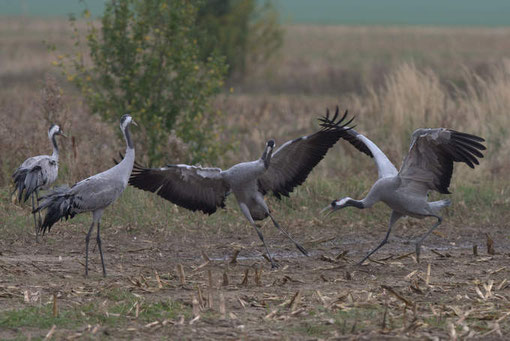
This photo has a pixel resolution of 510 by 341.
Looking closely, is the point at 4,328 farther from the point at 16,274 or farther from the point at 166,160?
the point at 166,160

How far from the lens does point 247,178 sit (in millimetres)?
7625

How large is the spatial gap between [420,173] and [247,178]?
1567 millimetres

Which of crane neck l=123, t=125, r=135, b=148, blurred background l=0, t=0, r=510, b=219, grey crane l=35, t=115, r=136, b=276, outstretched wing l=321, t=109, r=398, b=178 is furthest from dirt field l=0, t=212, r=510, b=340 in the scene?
blurred background l=0, t=0, r=510, b=219

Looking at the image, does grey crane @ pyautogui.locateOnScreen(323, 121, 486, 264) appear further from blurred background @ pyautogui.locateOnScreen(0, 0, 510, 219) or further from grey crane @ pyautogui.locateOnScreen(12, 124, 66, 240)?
grey crane @ pyautogui.locateOnScreen(12, 124, 66, 240)

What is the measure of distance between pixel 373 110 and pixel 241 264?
612cm

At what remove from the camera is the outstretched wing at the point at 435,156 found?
701cm

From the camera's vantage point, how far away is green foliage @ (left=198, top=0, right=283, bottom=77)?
20.6 meters

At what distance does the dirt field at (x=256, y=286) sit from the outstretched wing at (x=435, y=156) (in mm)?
750

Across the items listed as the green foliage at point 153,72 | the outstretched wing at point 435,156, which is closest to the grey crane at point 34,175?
the green foliage at point 153,72

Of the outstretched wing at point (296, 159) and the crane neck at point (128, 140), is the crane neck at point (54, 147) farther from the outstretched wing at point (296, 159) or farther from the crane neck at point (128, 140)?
the outstretched wing at point (296, 159)

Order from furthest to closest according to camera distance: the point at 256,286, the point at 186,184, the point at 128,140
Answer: the point at 186,184, the point at 128,140, the point at 256,286

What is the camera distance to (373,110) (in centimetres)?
1312

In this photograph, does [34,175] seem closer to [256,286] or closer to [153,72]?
[153,72]

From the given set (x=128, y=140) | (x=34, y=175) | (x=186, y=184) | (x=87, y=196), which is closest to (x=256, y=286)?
(x=186, y=184)
